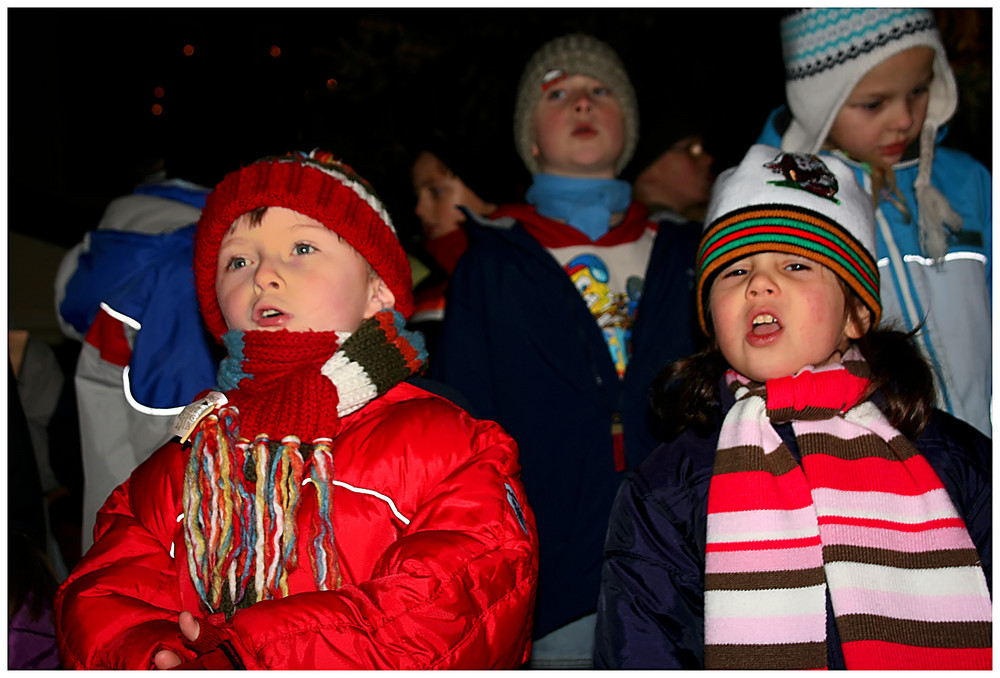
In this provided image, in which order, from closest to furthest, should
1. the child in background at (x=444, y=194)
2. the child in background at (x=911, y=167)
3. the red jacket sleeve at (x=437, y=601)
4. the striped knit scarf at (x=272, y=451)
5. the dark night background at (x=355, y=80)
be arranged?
the red jacket sleeve at (x=437, y=601)
the striped knit scarf at (x=272, y=451)
the child in background at (x=911, y=167)
the dark night background at (x=355, y=80)
the child in background at (x=444, y=194)

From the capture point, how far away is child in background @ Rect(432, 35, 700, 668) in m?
2.89

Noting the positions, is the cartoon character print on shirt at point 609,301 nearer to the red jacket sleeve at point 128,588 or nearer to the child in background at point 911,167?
the child in background at point 911,167

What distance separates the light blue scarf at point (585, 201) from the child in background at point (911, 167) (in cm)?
66

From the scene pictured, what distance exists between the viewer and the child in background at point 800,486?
204 centimetres

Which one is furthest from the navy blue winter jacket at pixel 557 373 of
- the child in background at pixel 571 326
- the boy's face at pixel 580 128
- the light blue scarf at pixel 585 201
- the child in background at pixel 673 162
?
the child in background at pixel 673 162

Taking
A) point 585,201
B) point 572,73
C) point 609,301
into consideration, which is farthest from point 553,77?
point 609,301

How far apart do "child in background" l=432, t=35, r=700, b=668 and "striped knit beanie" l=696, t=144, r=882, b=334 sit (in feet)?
1.95

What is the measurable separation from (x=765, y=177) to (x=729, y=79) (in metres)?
3.51

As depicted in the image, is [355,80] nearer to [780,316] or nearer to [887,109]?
[887,109]

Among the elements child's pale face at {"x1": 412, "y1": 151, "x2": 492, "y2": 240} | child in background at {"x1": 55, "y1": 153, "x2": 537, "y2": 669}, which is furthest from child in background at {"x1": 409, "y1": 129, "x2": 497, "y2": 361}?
child in background at {"x1": 55, "y1": 153, "x2": 537, "y2": 669}

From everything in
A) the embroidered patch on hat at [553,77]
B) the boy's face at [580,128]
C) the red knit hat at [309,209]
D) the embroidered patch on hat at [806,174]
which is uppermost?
the embroidered patch on hat at [553,77]

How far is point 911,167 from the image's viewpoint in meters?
3.05

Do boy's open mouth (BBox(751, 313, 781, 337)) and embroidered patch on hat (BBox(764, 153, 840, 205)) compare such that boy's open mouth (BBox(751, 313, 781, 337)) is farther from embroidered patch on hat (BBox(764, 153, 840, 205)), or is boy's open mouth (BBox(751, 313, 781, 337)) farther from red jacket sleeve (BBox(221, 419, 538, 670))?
red jacket sleeve (BBox(221, 419, 538, 670))

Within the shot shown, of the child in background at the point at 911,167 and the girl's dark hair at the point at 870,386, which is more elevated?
the child in background at the point at 911,167
